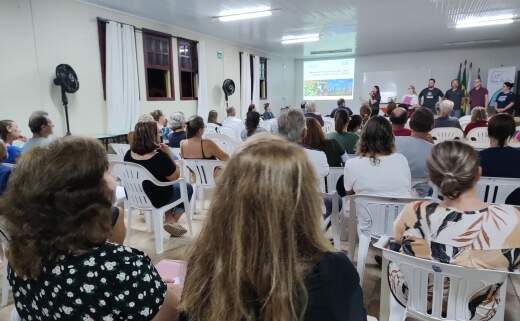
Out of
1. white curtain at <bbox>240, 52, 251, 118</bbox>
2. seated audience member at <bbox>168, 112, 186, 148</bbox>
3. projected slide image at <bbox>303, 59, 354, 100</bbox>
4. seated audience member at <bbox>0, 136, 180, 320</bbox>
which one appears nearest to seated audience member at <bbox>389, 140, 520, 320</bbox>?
seated audience member at <bbox>0, 136, 180, 320</bbox>

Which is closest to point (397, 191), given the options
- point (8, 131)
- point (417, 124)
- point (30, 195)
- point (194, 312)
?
point (417, 124)

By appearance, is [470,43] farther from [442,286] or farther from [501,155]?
[442,286]

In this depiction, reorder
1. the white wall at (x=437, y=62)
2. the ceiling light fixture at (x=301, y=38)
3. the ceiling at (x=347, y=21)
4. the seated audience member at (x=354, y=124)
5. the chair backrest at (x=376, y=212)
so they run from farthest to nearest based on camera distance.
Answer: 1. the white wall at (x=437, y=62)
2. the ceiling light fixture at (x=301, y=38)
3. the ceiling at (x=347, y=21)
4. the seated audience member at (x=354, y=124)
5. the chair backrest at (x=376, y=212)

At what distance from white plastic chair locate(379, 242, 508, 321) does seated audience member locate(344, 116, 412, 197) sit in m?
0.84

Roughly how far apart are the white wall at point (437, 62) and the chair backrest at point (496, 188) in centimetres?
994

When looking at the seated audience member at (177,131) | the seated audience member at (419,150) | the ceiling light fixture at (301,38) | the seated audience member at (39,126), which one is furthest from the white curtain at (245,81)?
the seated audience member at (419,150)

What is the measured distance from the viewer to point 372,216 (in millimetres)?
1994

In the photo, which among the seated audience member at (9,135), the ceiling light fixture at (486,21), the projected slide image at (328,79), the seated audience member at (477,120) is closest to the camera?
the seated audience member at (9,135)

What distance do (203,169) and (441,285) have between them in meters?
2.38

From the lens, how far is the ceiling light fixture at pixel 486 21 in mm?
6355

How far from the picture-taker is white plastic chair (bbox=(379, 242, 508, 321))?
1126 mm

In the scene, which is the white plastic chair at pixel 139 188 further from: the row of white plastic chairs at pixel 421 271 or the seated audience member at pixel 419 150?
the seated audience member at pixel 419 150

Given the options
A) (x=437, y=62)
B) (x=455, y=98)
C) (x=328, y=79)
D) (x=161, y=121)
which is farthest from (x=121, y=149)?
(x=437, y=62)

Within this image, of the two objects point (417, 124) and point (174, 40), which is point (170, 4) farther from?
point (417, 124)
